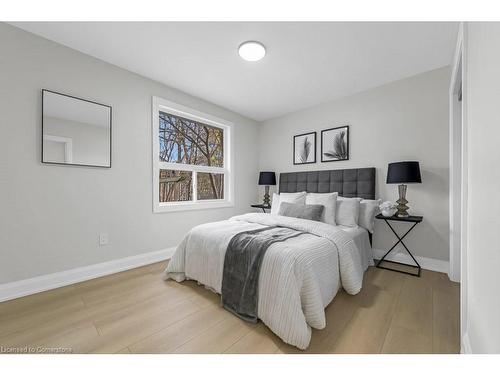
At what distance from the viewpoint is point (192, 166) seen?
11.3 feet

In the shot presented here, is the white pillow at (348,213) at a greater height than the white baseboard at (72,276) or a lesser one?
greater

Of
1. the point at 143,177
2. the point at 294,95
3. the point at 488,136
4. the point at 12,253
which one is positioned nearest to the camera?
the point at 488,136

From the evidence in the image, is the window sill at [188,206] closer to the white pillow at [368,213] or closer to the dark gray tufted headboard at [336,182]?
the dark gray tufted headboard at [336,182]

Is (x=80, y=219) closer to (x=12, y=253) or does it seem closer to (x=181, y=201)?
(x=12, y=253)

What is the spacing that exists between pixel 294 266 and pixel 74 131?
258 centimetres

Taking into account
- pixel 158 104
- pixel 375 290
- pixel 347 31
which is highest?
pixel 347 31

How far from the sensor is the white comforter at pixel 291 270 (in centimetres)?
138

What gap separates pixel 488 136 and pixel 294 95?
2.70m

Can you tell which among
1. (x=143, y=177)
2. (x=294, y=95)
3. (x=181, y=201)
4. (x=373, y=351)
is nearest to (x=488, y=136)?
(x=373, y=351)

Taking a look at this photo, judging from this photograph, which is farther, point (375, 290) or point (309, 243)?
point (375, 290)

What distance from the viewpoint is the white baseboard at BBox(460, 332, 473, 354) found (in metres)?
1.14

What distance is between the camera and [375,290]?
6.82ft

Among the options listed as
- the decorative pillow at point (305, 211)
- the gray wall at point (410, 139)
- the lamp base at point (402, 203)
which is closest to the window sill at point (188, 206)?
the decorative pillow at point (305, 211)

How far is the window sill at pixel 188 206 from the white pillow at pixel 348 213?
1989mm
